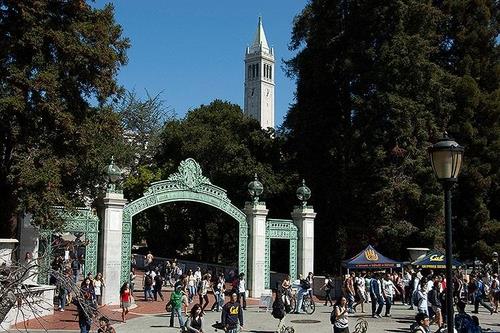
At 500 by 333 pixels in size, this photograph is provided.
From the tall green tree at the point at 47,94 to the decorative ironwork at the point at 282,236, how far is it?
350 inches

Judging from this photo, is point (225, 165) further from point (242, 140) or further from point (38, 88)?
point (38, 88)

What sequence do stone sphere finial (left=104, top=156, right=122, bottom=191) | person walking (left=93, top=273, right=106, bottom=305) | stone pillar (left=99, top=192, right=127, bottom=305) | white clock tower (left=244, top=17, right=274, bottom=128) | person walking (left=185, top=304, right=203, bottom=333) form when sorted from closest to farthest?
person walking (left=185, top=304, right=203, bottom=333) < person walking (left=93, top=273, right=106, bottom=305) < stone pillar (left=99, top=192, right=127, bottom=305) < stone sphere finial (left=104, top=156, right=122, bottom=191) < white clock tower (left=244, top=17, right=274, bottom=128)

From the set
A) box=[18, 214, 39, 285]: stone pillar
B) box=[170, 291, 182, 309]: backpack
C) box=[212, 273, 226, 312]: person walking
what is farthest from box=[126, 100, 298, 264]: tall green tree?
box=[170, 291, 182, 309]: backpack

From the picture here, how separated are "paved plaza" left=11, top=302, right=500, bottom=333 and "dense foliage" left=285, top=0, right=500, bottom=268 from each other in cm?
1141

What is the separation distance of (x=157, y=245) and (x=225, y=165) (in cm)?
1215

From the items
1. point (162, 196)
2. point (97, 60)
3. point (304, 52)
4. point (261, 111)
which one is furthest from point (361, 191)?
point (261, 111)

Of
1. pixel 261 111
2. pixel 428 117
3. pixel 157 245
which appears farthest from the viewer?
pixel 261 111

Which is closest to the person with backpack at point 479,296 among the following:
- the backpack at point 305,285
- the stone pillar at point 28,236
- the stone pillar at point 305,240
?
the backpack at point 305,285

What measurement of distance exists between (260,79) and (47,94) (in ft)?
429

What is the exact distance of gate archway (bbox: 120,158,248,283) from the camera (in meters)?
25.4

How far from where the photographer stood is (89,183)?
38031 mm

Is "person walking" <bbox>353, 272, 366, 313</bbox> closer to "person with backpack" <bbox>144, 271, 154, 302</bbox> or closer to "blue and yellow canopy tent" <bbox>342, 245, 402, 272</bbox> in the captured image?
"blue and yellow canopy tent" <bbox>342, 245, 402, 272</bbox>

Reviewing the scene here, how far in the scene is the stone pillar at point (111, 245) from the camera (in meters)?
24.4

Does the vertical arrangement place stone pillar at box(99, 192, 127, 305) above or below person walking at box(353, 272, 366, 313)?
above
